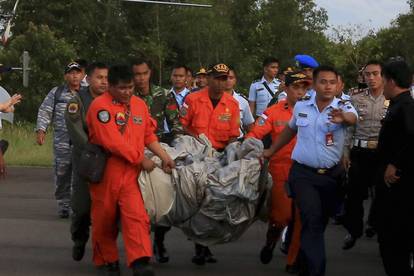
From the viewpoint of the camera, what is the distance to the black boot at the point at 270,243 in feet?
26.3

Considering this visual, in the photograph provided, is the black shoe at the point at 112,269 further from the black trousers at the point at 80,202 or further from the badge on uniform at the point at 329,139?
the badge on uniform at the point at 329,139

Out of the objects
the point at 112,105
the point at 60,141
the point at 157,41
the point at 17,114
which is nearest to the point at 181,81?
the point at 60,141

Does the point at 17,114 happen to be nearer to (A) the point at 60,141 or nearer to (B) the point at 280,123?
(A) the point at 60,141

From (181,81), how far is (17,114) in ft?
95.8

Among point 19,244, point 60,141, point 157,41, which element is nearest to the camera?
point 19,244

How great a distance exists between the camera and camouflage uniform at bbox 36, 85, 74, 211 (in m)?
10.6

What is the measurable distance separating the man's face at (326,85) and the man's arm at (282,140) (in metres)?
0.45

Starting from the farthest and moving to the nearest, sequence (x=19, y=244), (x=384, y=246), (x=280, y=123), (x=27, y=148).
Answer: (x=27, y=148) < (x=19, y=244) < (x=280, y=123) < (x=384, y=246)

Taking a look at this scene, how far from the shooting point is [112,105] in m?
7.08

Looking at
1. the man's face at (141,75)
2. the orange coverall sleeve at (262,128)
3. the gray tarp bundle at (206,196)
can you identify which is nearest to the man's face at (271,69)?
the orange coverall sleeve at (262,128)

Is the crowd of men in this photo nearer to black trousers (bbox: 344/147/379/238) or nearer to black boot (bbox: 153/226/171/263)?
black boot (bbox: 153/226/171/263)

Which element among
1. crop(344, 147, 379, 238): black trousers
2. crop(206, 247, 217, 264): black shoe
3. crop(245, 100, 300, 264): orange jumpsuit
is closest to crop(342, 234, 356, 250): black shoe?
crop(344, 147, 379, 238): black trousers

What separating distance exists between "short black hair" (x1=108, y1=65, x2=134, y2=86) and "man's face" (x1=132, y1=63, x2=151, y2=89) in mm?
833

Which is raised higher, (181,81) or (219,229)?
(181,81)
